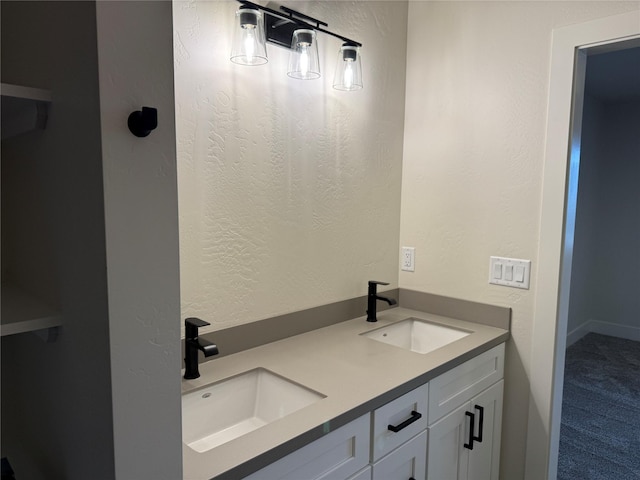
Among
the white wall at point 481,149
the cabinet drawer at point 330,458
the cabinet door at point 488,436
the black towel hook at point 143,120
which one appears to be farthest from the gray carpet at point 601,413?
the black towel hook at point 143,120

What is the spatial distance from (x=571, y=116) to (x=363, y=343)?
115cm

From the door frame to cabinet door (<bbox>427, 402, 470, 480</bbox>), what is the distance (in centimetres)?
36

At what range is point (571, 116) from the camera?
1.65 metres

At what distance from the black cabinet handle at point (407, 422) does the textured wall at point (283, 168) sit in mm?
597

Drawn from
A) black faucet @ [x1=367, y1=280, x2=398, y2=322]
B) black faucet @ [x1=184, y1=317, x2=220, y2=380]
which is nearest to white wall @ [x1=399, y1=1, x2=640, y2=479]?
black faucet @ [x1=367, y1=280, x2=398, y2=322]

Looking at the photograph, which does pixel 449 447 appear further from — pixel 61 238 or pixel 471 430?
pixel 61 238

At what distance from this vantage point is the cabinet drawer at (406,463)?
4.22 ft

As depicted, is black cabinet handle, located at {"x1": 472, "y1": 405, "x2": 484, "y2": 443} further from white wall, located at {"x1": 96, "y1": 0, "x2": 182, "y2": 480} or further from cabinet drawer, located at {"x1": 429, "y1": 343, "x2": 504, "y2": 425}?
white wall, located at {"x1": 96, "y1": 0, "x2": 182, "y2": 480}

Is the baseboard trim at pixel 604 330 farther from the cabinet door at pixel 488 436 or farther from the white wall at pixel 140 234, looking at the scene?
the white wall at pixel 140 234

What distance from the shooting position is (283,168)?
1627mm

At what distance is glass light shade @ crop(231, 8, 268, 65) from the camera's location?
Result: 53.5 inches

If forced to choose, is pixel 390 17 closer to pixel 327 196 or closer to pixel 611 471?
pixel 327 196

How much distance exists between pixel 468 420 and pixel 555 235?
780mm

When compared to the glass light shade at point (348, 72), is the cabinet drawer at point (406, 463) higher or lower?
lower
